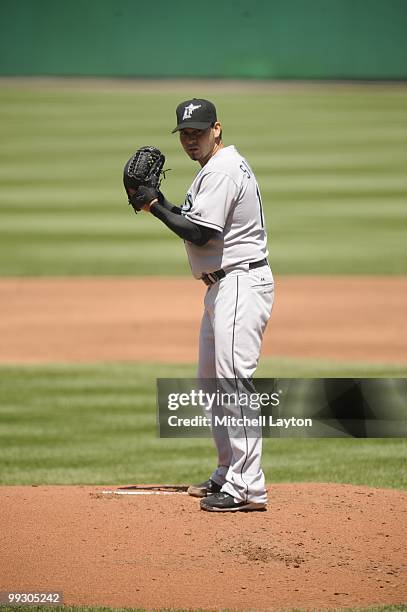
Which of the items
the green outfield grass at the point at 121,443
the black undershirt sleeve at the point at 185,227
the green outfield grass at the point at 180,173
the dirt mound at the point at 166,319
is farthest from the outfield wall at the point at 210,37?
the black undershirt sleeve at the point at 185,227

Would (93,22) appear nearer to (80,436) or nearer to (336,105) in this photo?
(336,105)

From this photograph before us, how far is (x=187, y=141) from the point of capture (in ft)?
17.2

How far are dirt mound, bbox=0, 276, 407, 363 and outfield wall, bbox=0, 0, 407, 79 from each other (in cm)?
1725

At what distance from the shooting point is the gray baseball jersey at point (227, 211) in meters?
5.07

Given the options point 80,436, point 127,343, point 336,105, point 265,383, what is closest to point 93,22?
point 336,105

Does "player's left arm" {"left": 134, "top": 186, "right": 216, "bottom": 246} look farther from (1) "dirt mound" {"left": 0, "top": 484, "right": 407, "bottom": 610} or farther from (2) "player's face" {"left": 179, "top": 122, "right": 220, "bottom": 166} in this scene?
(1) "dirt mound" {"left": 0, "top": 484, "right": 407, "bottom": 610}

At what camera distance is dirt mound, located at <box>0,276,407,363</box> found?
34.3ft

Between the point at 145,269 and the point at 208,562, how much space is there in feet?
36.5

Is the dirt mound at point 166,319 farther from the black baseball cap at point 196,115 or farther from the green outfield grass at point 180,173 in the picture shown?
the black baseball cap at point 196,115

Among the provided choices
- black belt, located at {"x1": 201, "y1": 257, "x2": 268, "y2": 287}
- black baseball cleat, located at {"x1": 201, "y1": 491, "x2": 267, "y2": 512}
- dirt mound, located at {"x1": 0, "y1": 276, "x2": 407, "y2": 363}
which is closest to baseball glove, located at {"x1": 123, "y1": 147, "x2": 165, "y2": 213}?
black belt, located at {"x1": 201, "y1": 257, "x2": 268, "y2": 287}

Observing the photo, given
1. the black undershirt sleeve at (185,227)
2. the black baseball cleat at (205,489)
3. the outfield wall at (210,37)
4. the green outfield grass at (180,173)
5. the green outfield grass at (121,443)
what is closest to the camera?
the black undershirt sleeve at (185,227)

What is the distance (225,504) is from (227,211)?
1400 mm

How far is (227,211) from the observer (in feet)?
16.7

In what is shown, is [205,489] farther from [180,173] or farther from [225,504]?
[180,173]
